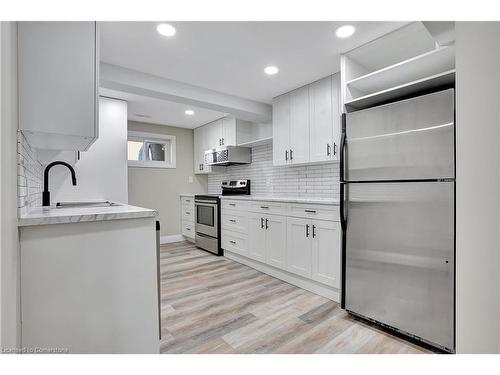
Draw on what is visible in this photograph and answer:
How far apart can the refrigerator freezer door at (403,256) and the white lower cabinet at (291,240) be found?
0.96ft

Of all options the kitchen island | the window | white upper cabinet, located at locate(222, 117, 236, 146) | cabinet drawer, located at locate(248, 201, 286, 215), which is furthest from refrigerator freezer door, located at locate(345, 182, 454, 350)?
the window

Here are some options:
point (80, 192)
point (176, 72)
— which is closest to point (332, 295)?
point (176, 72)

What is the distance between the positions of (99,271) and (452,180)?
6.72ft

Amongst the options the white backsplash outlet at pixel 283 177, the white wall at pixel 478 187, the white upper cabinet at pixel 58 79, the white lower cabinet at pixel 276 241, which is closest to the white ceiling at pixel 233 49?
the white upper cabinet at pixel 58 79

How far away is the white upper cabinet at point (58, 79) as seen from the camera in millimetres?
1168

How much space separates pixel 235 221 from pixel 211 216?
2.10ft

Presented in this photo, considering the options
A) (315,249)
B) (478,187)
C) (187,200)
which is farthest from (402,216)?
(187,200)

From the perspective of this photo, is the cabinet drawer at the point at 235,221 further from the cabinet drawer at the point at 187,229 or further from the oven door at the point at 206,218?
the cabinet drawer at the point at 187,229

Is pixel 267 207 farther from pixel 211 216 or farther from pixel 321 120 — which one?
pixel 211 216

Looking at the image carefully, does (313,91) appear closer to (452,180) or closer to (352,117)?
(352,117)

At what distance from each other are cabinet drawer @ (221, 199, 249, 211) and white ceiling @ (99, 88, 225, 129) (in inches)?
58.5

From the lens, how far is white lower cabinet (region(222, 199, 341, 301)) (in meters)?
2.43

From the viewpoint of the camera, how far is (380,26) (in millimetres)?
1932

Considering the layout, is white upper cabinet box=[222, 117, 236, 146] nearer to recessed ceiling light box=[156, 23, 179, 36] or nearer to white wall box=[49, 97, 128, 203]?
white wall box=[49, 97, 128, 203]
